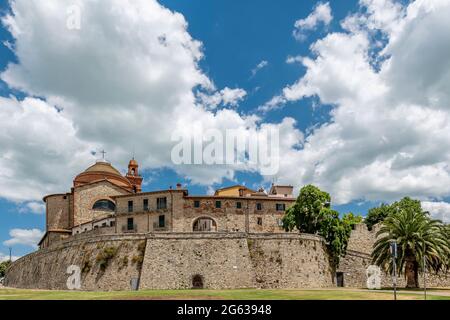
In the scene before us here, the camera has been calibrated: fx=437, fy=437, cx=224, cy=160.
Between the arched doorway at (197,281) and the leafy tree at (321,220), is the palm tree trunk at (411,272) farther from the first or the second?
the arched doorway at (197,281)

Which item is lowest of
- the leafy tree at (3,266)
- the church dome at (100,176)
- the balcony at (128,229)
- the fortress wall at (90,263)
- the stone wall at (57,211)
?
the leafy tree at (3,266)

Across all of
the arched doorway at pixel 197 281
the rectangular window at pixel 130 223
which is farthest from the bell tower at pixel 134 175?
the arched doorway at pixel 197 281

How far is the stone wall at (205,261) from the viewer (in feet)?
146

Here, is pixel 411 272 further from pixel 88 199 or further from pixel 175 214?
pixel 88 199

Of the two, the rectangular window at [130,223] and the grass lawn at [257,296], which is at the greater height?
the rectangular window at [130,223]

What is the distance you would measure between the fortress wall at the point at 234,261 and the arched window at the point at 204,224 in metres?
17.5

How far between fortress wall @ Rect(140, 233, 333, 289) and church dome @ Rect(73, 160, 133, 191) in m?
35.0

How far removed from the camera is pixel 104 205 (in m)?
74.6

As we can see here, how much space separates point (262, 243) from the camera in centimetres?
4706

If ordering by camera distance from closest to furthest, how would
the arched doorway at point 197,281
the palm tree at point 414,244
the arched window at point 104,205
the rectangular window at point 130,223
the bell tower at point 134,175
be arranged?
the palm tree at point 414,244 < the arched doorway at point 197,281 < the rectangular window at point 130,223 < the arched window at point 104,205 < the bell tower at point 134,175
